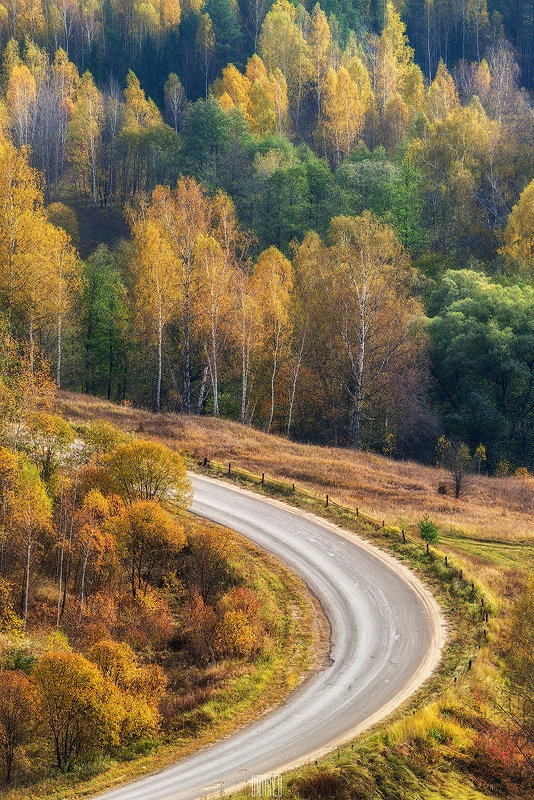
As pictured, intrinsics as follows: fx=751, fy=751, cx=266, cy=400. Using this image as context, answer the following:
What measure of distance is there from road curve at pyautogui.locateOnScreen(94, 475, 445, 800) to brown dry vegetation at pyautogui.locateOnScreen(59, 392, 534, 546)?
4.59 m

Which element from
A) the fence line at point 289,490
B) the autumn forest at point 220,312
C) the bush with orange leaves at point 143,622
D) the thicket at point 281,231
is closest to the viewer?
the autumn forest at point 220,312

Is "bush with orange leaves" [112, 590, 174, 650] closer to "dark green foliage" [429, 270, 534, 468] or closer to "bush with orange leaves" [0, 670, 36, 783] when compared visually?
"bush with orange leaves" [0, 670, 36, 783]

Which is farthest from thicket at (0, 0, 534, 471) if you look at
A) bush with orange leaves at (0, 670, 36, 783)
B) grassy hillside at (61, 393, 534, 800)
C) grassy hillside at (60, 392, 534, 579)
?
bush with orange leaves at (0, 670, 36, 783)

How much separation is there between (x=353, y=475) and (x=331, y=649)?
19134mm

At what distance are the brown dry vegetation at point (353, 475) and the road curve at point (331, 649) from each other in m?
4.59

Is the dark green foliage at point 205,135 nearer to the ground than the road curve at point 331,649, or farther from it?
farther from it

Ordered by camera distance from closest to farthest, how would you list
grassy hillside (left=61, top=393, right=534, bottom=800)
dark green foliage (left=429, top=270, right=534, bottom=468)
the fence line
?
grassy hillside (left=61, top=393, right=534, bottom=800) → the fence line → dark green foliage (left=429, top=270, right=534, bottom=468)

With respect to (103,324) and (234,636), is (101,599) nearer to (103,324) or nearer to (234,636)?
(234,636)

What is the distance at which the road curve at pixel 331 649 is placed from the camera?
20.2 metres

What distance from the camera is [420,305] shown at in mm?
62875

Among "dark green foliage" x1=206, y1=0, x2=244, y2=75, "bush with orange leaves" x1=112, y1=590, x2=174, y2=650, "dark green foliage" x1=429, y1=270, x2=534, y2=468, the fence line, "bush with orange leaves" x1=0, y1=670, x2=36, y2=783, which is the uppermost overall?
"dark green foliage" x1=206, y1=0, x2=244, y2=75

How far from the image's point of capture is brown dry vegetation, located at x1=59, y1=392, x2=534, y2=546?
4012 centimetres

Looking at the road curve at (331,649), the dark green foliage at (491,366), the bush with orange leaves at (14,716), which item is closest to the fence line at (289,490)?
the road curve at (331,649)

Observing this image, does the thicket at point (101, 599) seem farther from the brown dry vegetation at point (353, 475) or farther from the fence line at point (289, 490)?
the brown dry vegetation at point (353, 475)
